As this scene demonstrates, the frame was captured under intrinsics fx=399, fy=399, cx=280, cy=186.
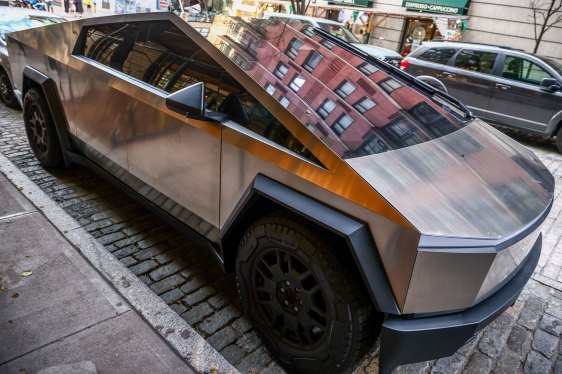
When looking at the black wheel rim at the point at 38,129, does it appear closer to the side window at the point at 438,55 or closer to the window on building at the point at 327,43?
the window on building at the point at 327,43

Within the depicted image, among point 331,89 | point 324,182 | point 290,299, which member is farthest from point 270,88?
point 290,299

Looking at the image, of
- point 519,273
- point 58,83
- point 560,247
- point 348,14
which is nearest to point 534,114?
point 560,247

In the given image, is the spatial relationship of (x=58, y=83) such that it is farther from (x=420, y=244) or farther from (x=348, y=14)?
(x=348, y=14)

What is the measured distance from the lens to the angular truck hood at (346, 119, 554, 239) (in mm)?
1686

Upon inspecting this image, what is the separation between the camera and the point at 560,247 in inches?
156

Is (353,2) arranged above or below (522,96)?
above

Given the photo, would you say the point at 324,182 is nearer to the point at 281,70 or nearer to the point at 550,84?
the point at 281,70

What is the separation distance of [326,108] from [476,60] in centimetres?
752

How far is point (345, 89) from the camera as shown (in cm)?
231

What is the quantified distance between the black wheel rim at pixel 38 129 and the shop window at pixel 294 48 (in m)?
2.81

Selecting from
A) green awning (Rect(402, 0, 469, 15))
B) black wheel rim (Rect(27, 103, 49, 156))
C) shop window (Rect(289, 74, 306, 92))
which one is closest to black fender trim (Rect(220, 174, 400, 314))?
shop window (Rect(289, 74, 306, 92))

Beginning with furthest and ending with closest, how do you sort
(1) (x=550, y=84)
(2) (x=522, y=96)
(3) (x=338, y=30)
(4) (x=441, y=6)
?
(4) (x=441, y=6) → (3) (x=338, y=30) → (2) (x=522, y=96) → (1) (x=550, y=84)

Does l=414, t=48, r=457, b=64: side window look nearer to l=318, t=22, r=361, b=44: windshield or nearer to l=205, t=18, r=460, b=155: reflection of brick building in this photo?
l=318, t=22, r=361, b=44: windshield

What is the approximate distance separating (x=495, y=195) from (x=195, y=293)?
201 cm
